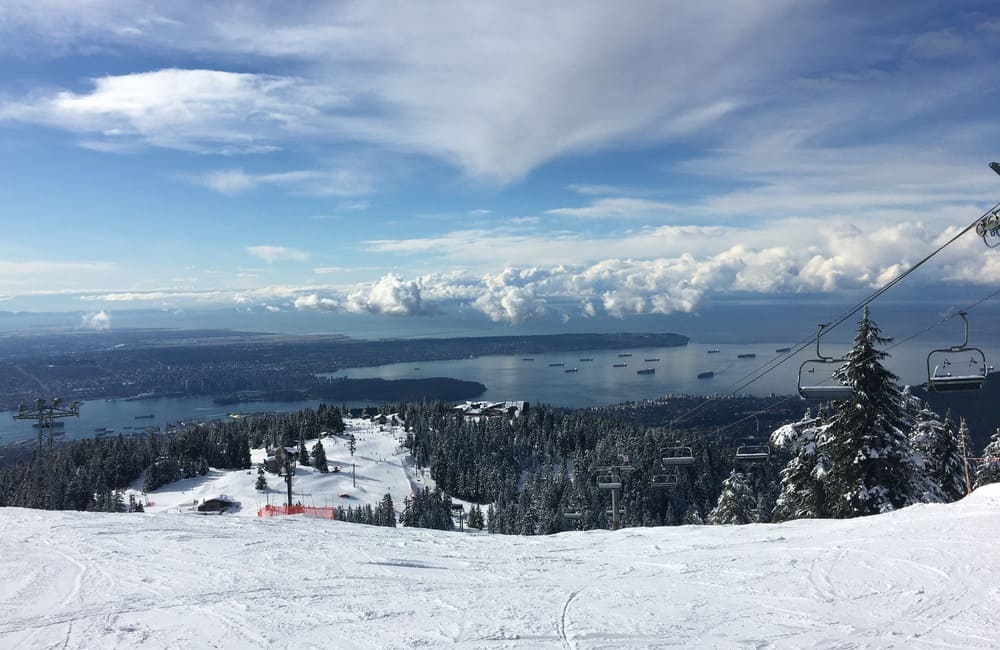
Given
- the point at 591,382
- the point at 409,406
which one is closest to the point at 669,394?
the point at 591,382

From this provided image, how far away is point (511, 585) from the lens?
9.94 metres

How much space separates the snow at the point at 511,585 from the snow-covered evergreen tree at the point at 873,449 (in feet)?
12.7

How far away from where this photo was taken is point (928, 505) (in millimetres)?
13586

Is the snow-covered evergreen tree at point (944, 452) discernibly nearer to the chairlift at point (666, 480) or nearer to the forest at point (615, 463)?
the forest at point (615, 463)

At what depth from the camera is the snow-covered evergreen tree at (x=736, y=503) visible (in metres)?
25.7

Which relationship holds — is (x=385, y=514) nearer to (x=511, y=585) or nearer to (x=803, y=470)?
(x=803, y=470)

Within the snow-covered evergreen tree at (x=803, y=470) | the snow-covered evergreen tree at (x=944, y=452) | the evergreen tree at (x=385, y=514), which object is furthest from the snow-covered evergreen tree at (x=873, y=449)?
the evergreen tree at (x=385, y=514)

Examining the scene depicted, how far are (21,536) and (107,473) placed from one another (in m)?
47.9

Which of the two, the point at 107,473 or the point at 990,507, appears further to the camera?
the point at 107,473

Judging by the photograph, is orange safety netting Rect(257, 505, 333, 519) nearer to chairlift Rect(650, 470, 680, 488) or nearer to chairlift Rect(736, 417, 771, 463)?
chairlift Rect(650, 470, 680, 488)

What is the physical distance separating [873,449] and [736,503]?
8.78 m

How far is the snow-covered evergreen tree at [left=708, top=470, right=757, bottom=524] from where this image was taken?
25.7 metres

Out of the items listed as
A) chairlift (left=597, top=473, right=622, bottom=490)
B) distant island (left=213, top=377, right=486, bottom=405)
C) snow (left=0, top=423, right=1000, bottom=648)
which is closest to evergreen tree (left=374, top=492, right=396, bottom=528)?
chairlift (left=597, top=473, right=622, bottom=490)

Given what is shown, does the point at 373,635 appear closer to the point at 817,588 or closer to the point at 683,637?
the point at 683,637
